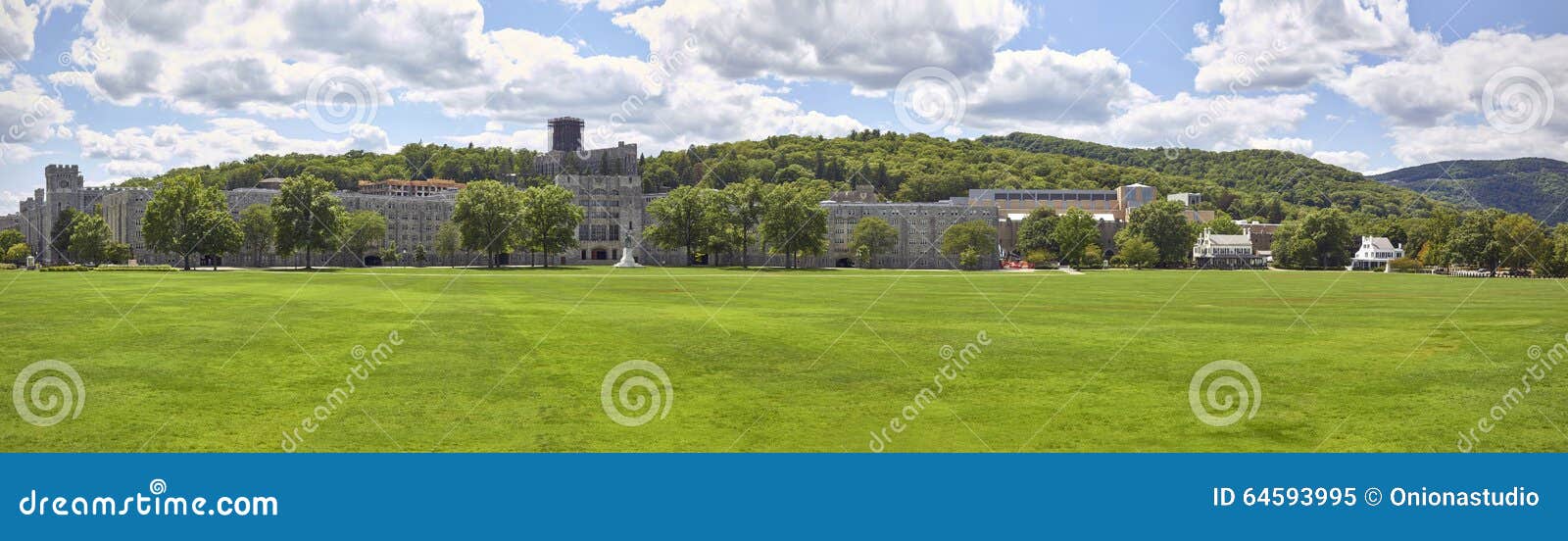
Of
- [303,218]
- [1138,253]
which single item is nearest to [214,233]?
[303,218]

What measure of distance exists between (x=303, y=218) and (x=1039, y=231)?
11764 centimetres

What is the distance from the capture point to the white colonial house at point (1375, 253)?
184 meters

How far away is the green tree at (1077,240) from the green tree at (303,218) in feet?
328

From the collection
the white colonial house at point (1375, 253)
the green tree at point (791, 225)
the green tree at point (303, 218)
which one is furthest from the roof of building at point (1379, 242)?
the green tree at point (303, 218)

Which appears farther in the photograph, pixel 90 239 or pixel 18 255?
pixel 18 255

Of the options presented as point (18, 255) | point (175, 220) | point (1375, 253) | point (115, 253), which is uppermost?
point (175, 220)

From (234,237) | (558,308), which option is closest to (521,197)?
(234,237)

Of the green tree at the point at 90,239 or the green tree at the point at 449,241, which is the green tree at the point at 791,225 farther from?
the green tree at the point at 90,239

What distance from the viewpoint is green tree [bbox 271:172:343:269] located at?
110 metres

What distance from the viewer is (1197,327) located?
35594 millimetres

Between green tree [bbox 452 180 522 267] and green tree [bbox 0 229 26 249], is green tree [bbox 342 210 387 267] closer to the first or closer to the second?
green tree [bbox 452 180 522 267]

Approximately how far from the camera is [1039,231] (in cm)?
18275

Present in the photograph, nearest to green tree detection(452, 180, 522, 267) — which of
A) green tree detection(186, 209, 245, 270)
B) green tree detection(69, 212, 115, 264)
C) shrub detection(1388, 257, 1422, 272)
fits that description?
green tree detection(186, 209, 245, 270)

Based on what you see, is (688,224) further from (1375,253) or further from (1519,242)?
(1375,253)
